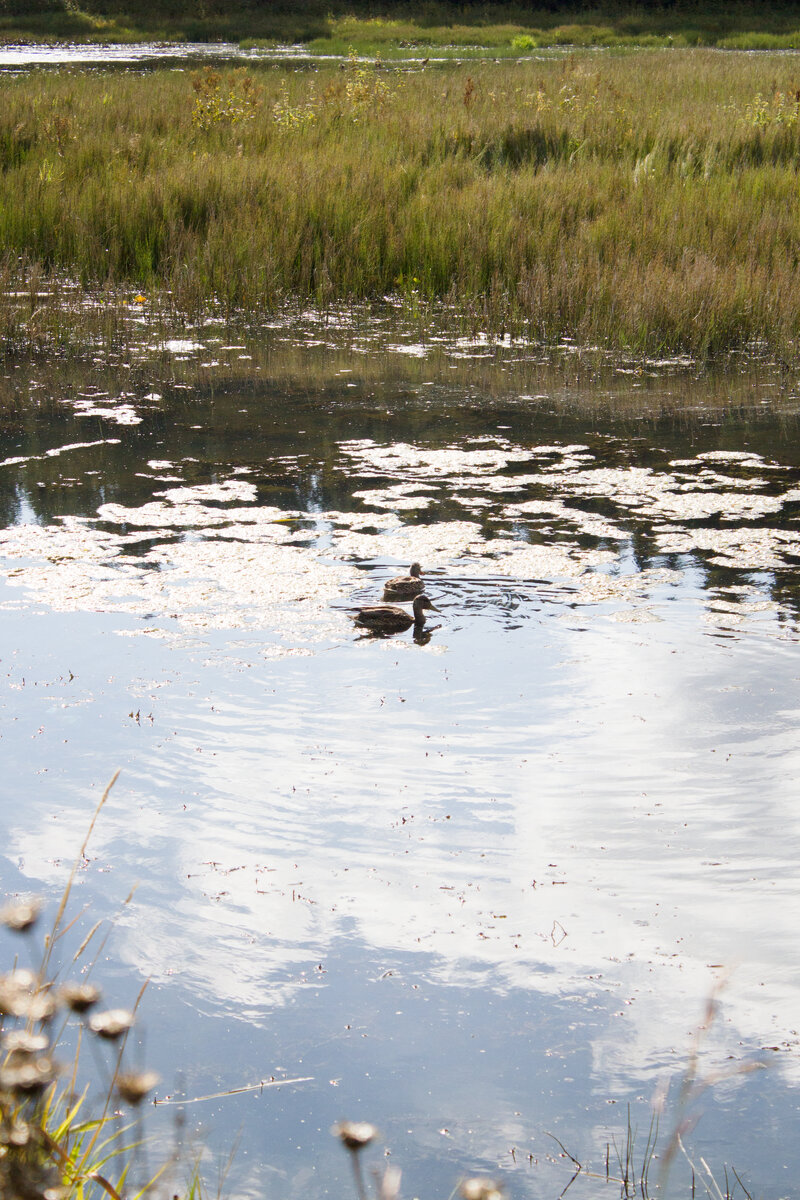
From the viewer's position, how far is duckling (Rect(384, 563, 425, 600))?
409cm

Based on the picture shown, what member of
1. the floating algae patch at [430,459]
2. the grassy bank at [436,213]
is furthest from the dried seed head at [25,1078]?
the grassy bank at [436,213]

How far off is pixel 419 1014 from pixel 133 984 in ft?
1.79

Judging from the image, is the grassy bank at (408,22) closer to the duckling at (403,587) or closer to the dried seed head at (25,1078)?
the duckling at (403,587)

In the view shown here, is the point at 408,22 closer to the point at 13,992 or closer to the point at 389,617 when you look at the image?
the point at 389,617

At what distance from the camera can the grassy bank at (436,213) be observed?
27.5 ft

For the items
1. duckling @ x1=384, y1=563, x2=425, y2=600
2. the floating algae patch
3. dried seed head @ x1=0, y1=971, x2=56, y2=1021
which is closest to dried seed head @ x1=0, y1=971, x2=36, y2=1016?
dried seed head @ x1=0, y1=971, x2=56, y2=1021

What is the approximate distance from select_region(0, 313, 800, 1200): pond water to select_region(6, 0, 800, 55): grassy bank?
34.1 meters

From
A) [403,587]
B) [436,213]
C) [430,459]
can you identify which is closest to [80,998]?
[403,587]

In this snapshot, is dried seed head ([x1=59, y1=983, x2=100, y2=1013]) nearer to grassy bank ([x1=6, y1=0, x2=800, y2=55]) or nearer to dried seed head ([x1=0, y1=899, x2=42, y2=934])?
dried seed head ([x1=0, y1=899, x2=42, y2=934])

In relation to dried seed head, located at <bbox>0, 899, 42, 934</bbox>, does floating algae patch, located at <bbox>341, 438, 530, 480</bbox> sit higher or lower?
lower

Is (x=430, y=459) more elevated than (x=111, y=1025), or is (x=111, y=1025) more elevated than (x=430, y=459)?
(x=111, y=1025)

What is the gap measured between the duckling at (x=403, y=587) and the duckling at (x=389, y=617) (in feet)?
0.27

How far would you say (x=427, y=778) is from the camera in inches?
119

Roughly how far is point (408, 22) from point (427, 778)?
45626mm
